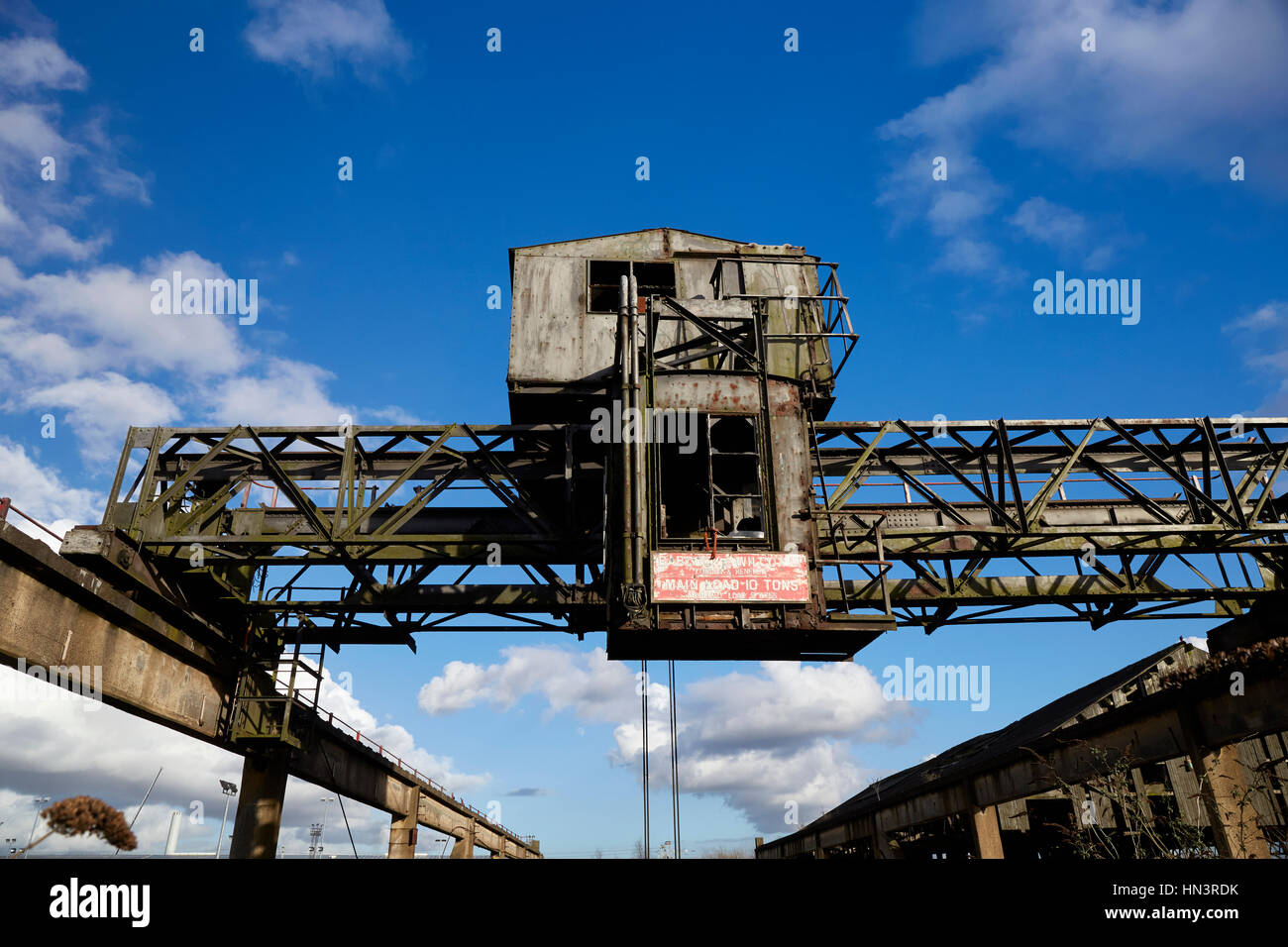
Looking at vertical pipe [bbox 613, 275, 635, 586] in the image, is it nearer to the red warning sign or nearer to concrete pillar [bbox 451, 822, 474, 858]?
the red warning sign

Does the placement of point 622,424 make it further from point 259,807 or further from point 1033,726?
point 1033,726

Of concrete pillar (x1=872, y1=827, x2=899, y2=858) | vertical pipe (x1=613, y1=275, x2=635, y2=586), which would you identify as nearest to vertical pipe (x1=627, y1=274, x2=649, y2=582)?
vertical pipe (x1=613, y1=275, x2=635, y2=586)

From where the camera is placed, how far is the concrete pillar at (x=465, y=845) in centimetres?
2903

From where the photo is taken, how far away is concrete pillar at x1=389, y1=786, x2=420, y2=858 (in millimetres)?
22109

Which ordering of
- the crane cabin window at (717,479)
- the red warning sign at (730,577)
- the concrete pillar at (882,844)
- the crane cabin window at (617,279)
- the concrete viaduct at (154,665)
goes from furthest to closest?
the concrete pillar at (882,844)
the crane cabin window at (617,279)
the crane cabin window at (717,479)
the red warning sign at (730,577)
the concrete viaduct at (154,665)

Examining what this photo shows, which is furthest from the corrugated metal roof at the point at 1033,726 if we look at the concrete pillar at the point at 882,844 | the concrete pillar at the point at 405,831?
→ the concrete pillar at the point at 405,831

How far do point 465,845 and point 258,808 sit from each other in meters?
17.2

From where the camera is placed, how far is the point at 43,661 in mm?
8992

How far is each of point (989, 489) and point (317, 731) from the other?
46.8 ft

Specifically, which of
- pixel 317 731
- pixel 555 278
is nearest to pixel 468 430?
pixel 555 278

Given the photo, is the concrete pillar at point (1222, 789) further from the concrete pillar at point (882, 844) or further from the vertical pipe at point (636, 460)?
the concrete pillar at point (882, 844)

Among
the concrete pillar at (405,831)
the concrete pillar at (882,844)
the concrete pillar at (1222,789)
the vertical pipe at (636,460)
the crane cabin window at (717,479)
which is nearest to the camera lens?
the vertical pipe at (636,460)

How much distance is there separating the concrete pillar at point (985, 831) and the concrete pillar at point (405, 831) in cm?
1554

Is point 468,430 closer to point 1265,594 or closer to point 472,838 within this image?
point 1265,594
